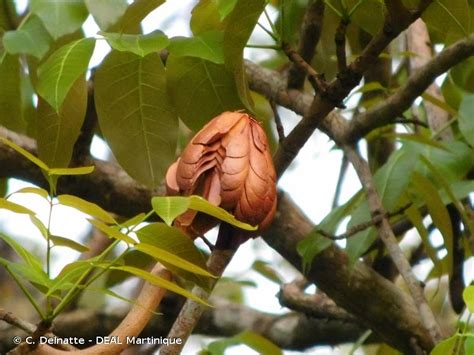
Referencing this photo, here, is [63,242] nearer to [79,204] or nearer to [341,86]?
[79,204]

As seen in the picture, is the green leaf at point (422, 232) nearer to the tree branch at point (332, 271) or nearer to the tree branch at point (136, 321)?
the tree branch at point (332, 271)

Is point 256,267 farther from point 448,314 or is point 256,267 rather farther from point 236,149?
point 236,149

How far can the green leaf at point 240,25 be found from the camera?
0.93 m

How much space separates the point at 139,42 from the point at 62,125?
0.14 m

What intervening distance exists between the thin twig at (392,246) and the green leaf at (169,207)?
391mm

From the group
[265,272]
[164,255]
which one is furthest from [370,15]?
[265,272]

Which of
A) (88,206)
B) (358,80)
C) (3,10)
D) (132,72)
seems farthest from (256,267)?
(88,206)

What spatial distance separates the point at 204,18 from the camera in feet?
3.62

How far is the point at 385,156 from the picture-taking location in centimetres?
177

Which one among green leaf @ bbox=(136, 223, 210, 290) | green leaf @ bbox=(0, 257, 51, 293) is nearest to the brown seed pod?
green leaf @ bbox=(136, 223, 210, 290)

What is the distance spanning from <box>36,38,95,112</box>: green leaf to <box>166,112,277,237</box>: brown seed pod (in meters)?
0.13

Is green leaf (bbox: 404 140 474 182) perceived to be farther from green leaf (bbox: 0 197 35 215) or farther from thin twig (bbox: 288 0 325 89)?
green leaf (bbox: 0 197 35 215)

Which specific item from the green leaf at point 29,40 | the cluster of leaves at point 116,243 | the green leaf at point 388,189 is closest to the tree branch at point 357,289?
the green leaf at point 388,189

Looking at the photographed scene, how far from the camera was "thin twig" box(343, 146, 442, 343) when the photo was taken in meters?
1.05
